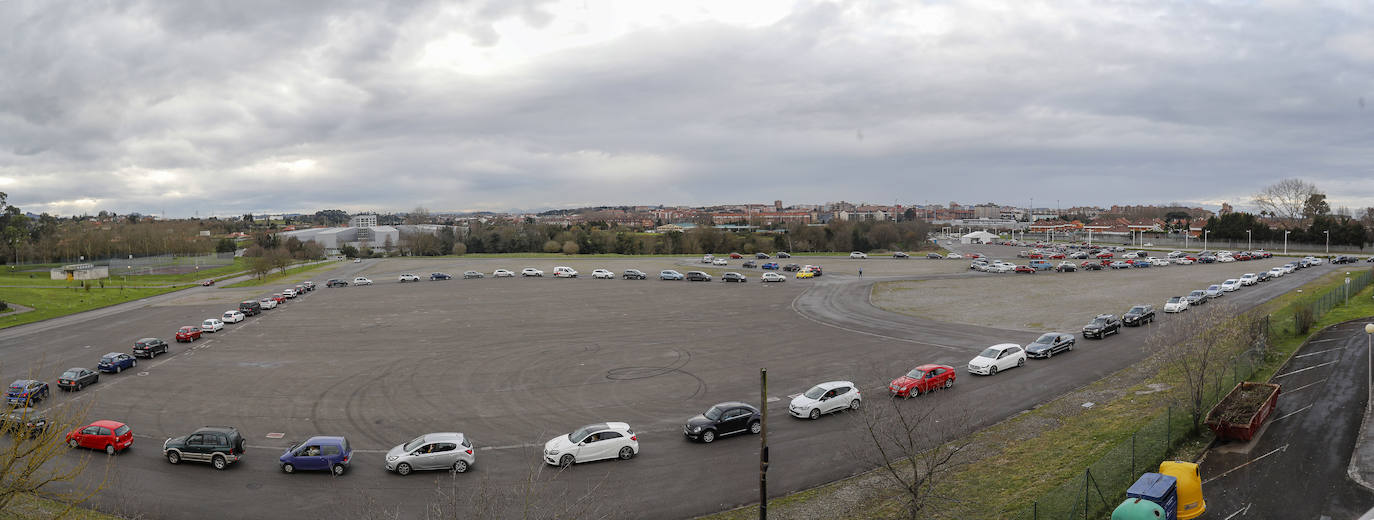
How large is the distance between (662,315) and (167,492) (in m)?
31.8

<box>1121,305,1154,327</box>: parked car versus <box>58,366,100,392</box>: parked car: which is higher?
<box>1121,305,1154,327</box>: parked car

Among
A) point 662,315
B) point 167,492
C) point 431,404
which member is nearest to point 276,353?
point 431,404

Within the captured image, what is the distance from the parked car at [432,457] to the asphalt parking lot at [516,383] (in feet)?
1.06

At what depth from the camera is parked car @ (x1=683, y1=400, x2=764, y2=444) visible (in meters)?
20.8

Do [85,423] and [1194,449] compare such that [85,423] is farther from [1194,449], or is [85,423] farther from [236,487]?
[1194,449]

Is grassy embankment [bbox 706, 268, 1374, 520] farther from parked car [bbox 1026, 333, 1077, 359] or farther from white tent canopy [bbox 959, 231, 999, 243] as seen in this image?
white tent canopy [bbox 959, 231, 999, 243]

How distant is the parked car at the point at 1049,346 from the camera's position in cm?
3095

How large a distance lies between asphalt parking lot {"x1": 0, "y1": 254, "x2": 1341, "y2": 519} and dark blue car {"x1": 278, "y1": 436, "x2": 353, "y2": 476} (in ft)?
1.14

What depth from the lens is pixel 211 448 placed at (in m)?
19.5

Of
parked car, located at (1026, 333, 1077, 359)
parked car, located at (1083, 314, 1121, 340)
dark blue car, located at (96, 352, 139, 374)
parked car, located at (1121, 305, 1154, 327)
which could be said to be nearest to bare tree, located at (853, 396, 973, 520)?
parked car, located at (1026, 333, 1077, 359)

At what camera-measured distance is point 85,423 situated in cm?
2380

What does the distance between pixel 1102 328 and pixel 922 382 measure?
16.3 meters

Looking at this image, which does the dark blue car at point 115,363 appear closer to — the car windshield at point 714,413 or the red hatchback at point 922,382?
the car windshield at point 714,413

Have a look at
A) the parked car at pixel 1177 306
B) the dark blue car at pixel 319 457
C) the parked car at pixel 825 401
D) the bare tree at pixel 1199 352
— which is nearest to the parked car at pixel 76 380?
→ the dark blue car at pixel 319 457
